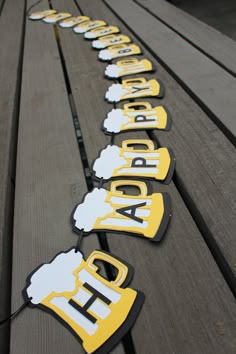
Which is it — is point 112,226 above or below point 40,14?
below

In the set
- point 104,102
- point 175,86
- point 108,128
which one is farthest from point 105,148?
point 175,86

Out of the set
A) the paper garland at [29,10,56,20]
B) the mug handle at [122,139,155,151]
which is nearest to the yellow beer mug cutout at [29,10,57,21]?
the paper garland at [29,10,56,20]

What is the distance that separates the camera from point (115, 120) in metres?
1.00

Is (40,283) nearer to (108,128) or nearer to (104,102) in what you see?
(108,128)

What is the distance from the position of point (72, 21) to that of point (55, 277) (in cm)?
165

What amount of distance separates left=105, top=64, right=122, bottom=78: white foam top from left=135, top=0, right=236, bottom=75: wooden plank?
1.15ft

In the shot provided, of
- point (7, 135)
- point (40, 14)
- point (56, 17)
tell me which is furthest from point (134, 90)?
point (40, 14)

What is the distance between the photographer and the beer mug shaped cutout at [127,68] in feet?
4.11

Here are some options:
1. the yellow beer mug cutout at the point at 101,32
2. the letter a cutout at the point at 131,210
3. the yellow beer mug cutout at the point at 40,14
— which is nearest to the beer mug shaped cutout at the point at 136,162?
the letter a cutout at the point at 131,210

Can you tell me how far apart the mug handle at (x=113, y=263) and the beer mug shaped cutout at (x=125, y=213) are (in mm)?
60

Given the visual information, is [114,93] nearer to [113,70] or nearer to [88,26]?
[113,70]

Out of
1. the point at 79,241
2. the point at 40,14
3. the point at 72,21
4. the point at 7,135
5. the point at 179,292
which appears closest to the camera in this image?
the point at 179,292

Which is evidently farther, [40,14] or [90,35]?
[40,14]

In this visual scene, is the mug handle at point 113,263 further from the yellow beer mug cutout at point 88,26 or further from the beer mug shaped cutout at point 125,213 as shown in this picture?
the yellow beer mug cutout at point 88,26
